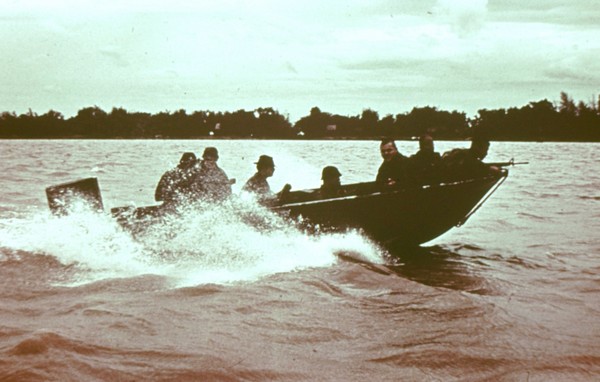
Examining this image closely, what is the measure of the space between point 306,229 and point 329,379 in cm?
502

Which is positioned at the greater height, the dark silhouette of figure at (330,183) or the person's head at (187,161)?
the person's head at (187,161)

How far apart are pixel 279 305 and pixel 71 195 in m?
4.02

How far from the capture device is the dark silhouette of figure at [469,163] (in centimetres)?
1188

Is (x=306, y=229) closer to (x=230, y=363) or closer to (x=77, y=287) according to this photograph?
(x=77, y=287)

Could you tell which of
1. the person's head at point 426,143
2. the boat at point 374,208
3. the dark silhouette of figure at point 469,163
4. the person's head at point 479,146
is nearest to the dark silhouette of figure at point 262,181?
the boat at point 374,208

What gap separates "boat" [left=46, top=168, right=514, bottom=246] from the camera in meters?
9.67

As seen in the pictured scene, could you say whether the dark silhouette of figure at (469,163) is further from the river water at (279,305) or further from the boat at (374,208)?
the river water at (279,305)

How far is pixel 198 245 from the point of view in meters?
10.4

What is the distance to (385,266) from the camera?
10.5 metres

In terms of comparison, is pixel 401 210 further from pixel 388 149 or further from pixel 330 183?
pixel 330 183

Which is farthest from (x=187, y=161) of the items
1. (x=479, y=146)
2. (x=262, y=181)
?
(x=479, y=146)

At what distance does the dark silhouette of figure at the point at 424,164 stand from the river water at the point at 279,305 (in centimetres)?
140

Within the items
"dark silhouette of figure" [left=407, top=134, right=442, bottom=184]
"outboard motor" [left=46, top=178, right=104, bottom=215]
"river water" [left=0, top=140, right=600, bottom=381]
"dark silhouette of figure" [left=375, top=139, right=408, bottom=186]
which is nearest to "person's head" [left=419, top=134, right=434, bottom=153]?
"dark silhouette of figure" [left=407, top=134, right=442, bottom=184]

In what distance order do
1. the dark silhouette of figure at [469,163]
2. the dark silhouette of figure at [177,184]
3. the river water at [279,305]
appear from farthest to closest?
the dark silhouette of figure at [469,163] < the dark silhouette of figure at [177,184] < the river water at [279,305]
